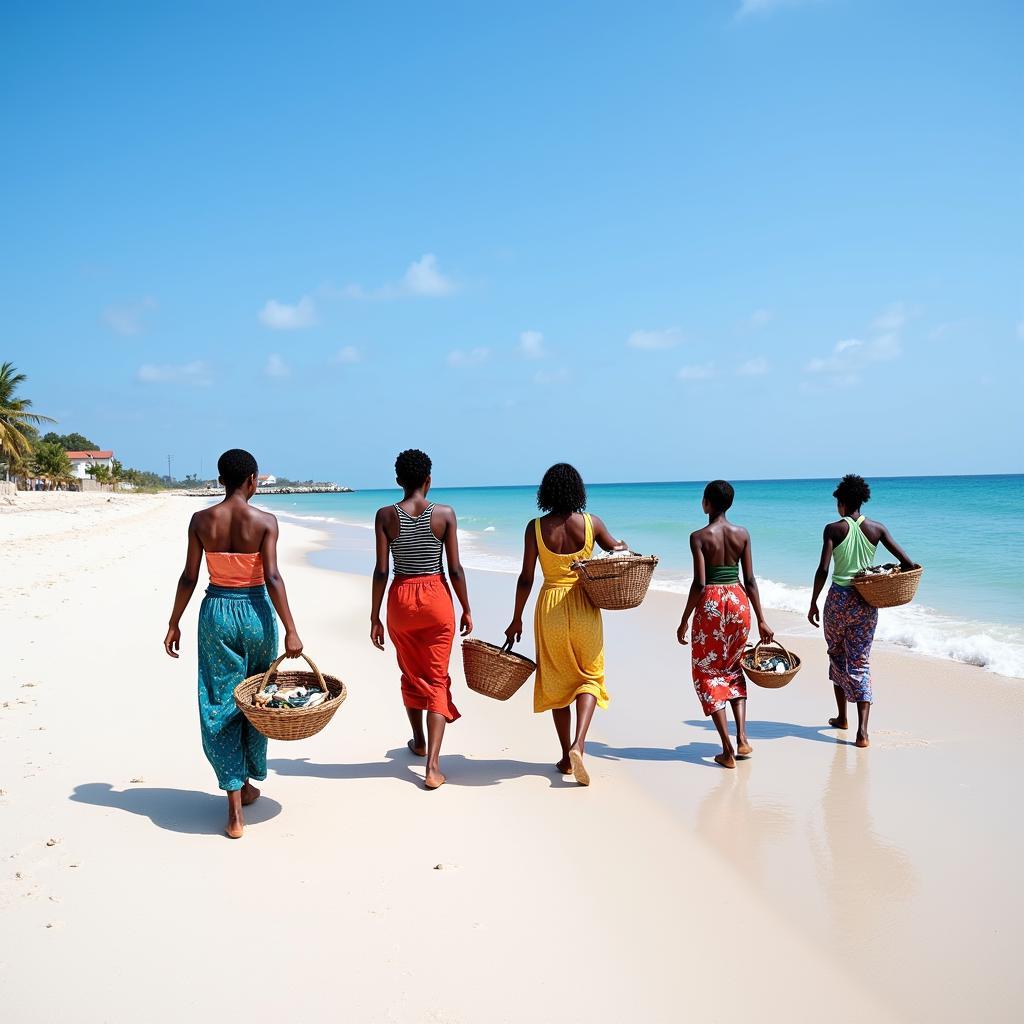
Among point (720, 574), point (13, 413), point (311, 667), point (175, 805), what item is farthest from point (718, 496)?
point (13, 413)

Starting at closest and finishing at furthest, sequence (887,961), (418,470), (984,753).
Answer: (887,961) → (418,470) → (984,753)

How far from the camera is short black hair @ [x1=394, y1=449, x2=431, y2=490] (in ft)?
16.3

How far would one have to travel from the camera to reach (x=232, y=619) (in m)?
4.11

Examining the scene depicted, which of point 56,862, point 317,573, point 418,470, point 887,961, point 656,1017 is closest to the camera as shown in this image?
point 656,1017

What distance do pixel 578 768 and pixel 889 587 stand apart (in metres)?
2.67

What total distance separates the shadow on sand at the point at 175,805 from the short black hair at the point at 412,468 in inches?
80.9

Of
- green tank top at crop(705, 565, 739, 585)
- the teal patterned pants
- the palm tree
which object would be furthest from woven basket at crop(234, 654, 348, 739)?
the palm tree

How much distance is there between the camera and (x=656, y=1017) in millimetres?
2701

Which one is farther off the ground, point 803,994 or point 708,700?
point 708,700

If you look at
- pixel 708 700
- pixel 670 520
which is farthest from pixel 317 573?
pixel 670 520

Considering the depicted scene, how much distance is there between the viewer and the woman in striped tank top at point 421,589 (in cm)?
485

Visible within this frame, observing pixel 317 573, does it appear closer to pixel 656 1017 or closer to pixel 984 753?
pixel 984 753

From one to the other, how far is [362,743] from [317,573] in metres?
10.5

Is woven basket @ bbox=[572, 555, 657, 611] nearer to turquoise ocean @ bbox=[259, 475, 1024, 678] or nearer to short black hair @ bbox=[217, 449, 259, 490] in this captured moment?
short black hair @ bbox=[217, 449, 259, 490]
